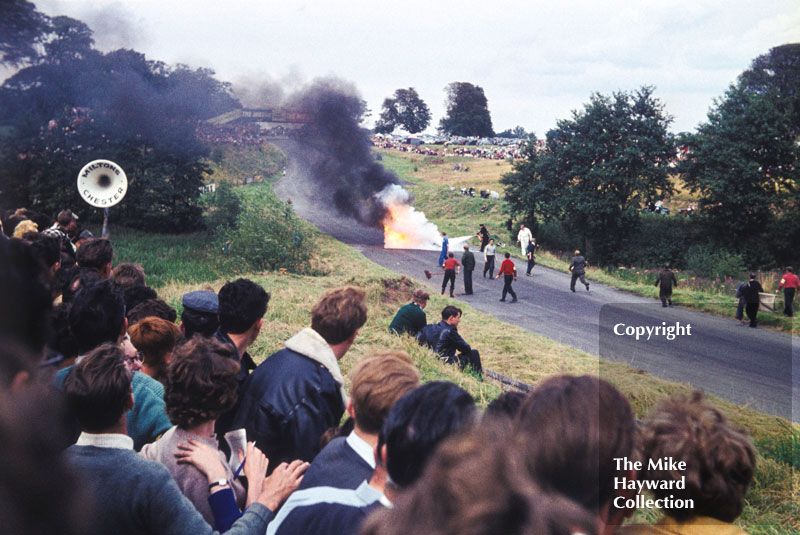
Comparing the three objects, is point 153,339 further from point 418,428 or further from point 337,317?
point 418,428

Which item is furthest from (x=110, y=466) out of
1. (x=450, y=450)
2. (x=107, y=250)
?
(x=107, y=250)

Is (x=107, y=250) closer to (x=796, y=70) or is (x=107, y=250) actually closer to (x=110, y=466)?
(x=110, y=466)

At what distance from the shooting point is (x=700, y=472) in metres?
1.86

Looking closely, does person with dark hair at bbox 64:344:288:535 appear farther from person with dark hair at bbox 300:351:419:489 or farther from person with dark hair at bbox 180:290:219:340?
person with dark hair at bbox 180:290:219:340

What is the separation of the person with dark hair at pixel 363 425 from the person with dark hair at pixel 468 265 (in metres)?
14.9

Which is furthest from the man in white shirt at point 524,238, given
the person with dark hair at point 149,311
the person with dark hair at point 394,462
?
the person with dark hair at point 394,462

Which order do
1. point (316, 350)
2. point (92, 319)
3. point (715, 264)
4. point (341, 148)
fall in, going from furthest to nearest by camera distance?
point (341, 148) < point (715, 264) < point (92, 319) < point (316, 350)

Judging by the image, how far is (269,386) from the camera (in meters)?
3.04

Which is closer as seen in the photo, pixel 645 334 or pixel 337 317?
pixel 337 317

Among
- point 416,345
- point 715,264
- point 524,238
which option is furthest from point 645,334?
point 715,264

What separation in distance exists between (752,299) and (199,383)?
54.9 feet

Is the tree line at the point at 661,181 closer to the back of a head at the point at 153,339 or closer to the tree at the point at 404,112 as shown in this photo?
the back of a head at the point at 153,339

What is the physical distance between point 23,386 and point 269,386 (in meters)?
2.19

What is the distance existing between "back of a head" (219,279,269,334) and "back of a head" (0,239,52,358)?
2499 mm
